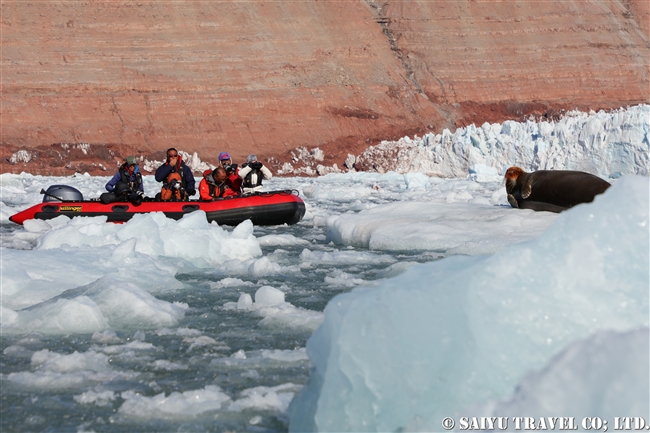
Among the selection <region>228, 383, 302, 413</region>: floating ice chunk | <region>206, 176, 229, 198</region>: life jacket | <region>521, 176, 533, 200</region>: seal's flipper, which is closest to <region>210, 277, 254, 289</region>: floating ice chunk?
<region>228, 383, 302, 413</region>: floating ice chunk

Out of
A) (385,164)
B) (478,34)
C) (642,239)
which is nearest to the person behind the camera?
(642,239)

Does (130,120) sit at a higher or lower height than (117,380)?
higher

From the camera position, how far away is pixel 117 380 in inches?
131

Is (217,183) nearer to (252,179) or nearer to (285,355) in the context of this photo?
(252,179)

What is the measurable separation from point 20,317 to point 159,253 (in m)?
2.76

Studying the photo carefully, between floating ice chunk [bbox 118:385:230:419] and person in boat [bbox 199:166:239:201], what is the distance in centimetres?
815

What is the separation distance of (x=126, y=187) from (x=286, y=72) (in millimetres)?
34936

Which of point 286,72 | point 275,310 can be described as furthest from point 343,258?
point 286,72

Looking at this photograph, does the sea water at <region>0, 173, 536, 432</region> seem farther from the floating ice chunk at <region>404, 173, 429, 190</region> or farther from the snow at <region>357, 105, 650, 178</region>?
the snow at <region>357, 105, 650, 178</region>

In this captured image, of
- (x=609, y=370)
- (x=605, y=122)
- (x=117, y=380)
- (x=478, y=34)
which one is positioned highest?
(x=478, y=34)

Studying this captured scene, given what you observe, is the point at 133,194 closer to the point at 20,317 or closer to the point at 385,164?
the point at 20,317

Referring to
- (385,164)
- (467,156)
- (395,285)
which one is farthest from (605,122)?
(395,285)

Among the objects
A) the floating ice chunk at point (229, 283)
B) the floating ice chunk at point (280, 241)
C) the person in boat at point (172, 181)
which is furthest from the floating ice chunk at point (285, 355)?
the person in boat at point (172, 181)

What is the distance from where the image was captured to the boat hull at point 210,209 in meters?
10.6
